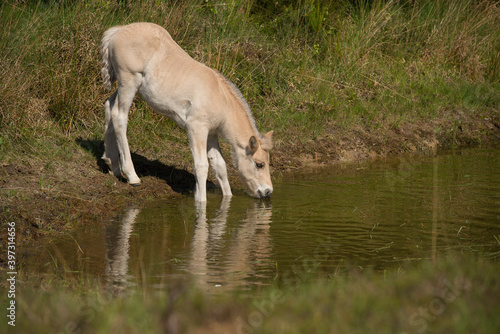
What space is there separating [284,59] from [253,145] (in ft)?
14.4

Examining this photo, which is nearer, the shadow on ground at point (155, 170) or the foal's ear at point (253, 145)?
the foal's ear at point (253, 145)

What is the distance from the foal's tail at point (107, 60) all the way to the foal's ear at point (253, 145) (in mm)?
2147

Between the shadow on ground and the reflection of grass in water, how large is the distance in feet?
17.8

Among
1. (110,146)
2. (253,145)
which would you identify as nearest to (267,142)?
(253,145)

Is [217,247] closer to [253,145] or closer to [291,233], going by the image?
[291,233]

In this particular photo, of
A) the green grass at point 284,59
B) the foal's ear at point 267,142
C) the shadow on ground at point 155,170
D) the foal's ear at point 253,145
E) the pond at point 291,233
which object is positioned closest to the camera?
the pond at point 291,233

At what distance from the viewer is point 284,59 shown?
1262 cm

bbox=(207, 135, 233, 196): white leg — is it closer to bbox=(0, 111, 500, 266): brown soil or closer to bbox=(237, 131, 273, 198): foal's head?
bbox=(237, 131, 273, 198): foal's head

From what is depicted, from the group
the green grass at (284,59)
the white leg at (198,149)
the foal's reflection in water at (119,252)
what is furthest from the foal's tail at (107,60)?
the foal's reflection in water at (119,252)

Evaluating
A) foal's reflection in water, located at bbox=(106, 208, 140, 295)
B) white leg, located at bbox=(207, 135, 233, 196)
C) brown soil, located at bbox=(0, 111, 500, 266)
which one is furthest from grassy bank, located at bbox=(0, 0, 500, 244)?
white leg, located at bbox=(207, 135, 233, 196)

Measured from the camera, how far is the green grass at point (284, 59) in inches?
383

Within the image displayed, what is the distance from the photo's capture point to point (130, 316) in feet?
10.9

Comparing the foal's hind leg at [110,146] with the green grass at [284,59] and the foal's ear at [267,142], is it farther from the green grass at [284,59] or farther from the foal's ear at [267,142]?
the foal's ear at [267,142]

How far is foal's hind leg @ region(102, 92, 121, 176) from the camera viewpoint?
8.94m
